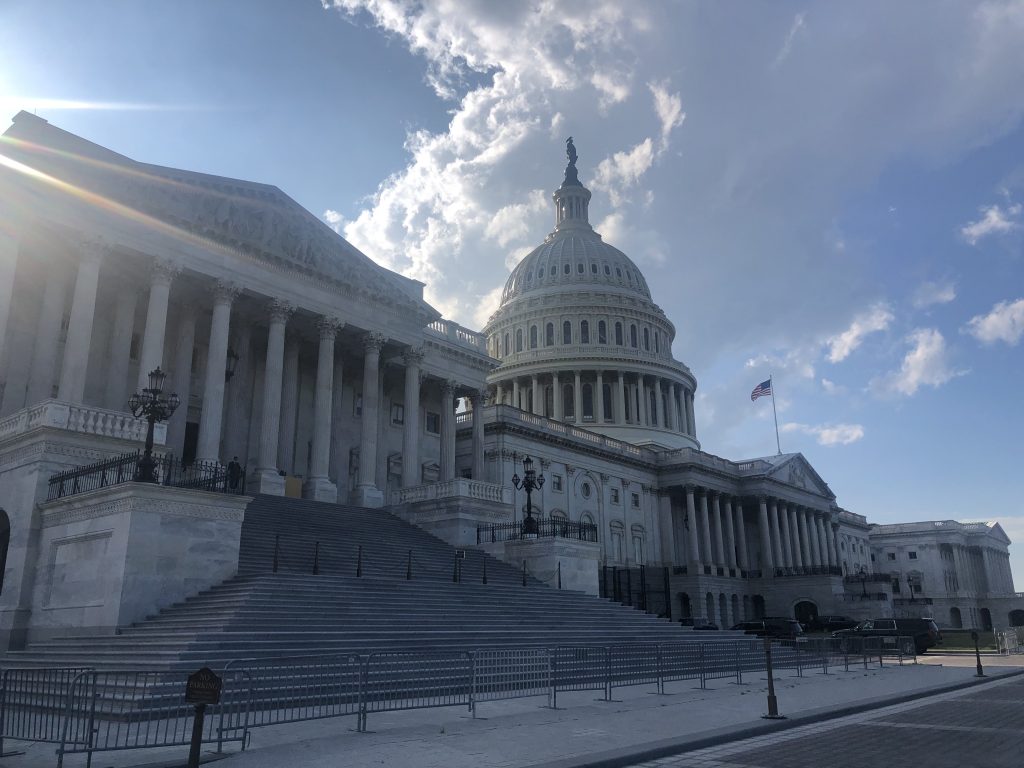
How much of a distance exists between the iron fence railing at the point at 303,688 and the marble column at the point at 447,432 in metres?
23.6

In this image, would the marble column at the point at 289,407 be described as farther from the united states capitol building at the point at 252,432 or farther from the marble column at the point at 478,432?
the marble column at the point at 478,432

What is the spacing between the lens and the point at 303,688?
15727 mm

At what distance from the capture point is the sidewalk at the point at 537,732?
1096cm

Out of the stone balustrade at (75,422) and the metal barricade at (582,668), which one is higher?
the stone balustrade at (75,422)

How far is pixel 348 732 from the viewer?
13.3 metres

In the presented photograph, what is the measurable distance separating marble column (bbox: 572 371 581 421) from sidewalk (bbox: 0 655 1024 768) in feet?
235

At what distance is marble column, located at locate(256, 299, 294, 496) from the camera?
37250 millimetres

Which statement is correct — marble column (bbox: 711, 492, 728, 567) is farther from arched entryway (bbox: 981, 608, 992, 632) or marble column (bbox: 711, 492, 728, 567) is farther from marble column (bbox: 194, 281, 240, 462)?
arched entryway (bbox: 981, 608, 992, 632)

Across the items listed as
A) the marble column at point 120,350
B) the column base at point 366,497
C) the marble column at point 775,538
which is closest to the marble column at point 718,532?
the marble column at point 775,538

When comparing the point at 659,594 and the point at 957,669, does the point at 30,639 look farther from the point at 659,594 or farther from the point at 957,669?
the point at 659,594

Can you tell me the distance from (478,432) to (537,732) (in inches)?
1533

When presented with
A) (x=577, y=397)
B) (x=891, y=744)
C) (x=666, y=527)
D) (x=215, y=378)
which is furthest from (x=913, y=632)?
(x=577, y=397)

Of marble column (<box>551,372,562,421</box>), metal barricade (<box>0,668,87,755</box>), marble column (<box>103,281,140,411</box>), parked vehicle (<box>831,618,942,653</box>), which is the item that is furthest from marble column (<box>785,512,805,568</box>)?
metal barricade (<box>0,668,87,755</box>)

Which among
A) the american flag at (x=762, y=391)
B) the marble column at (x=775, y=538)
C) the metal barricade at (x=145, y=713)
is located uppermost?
the american flag at (x=762, y=391)
